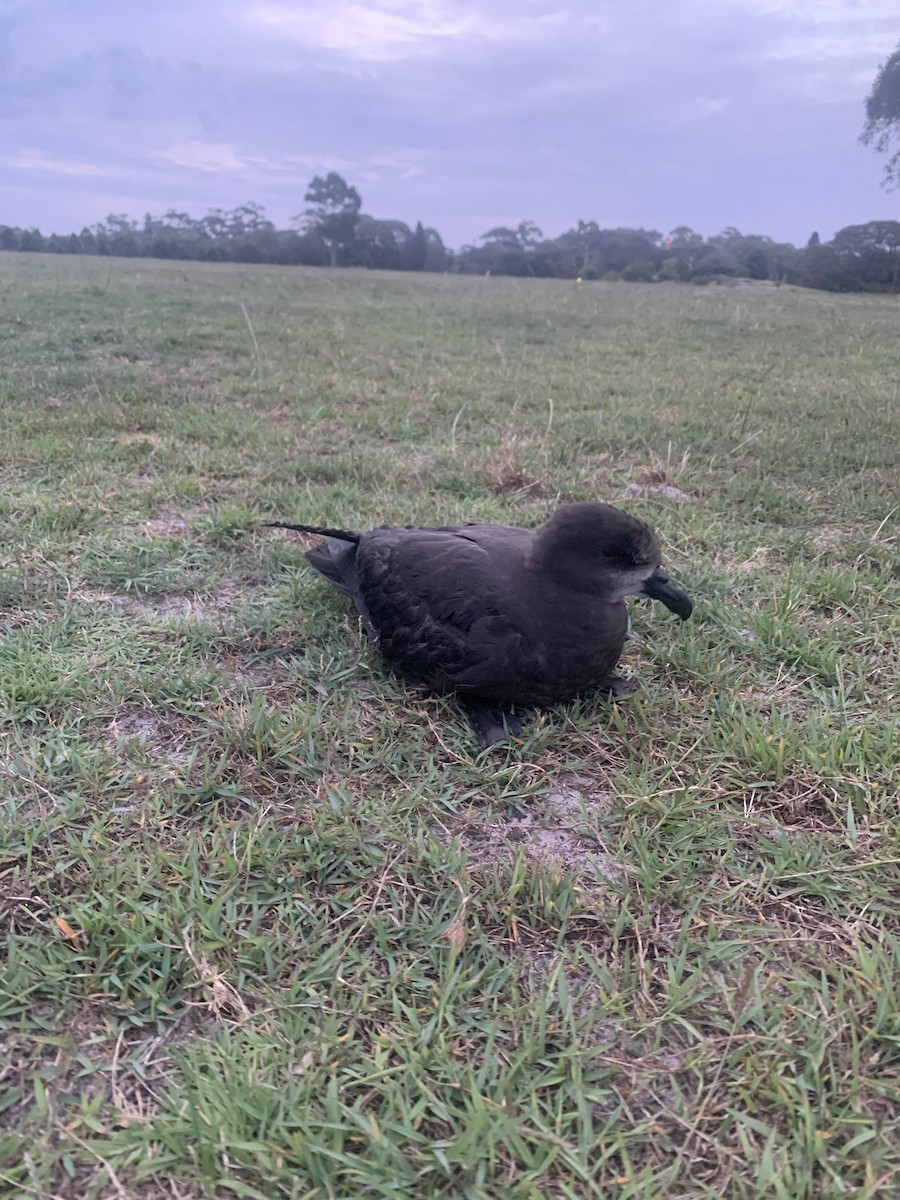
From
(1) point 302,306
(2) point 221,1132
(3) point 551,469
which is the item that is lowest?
(2) point 221,1132

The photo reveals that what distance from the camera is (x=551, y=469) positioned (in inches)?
190

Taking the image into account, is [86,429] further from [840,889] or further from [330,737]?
[840,889]

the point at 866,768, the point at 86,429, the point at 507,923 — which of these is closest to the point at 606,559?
the point at 866,768

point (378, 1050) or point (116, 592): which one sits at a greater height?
point (116, 592)

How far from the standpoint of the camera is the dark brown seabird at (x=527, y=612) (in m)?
2.40

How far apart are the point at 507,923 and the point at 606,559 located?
1.13 metres

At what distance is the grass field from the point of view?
1.38m

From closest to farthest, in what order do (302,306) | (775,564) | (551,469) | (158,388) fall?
(775,564)
(551,469)
(158,388)
(302,306)

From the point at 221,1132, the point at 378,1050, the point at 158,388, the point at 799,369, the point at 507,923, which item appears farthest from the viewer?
the point at 799,369

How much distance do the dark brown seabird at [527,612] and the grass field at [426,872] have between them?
14cm

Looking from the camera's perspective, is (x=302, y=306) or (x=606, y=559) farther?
(x=302, y=306)

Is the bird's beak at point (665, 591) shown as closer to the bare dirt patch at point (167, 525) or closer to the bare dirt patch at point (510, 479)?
the bare dirt patch at point (510, 479)

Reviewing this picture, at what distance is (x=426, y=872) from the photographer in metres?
1.95

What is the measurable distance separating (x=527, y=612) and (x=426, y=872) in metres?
0.85
